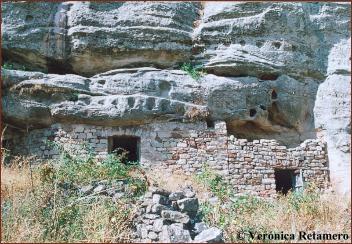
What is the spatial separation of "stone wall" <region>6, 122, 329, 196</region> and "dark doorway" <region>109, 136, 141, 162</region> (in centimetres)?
21

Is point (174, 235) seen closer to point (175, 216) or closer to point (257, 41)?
point (175, 216)

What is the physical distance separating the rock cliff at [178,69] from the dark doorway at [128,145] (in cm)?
47

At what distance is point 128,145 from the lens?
12.4 metres

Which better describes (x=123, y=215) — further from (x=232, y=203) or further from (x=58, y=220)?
(x=232, y=203)

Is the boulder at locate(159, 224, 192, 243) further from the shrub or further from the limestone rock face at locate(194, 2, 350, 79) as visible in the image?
the limestone rock face at locate(194, 2, 350, 79)

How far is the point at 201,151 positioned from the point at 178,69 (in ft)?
7.32

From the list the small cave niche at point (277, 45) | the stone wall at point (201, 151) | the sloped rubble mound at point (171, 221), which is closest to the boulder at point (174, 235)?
the sloped rubble mound at point (171, 221)

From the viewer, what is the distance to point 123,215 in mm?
7195

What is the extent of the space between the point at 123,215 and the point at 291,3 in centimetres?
782

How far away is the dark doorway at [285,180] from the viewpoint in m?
12.0

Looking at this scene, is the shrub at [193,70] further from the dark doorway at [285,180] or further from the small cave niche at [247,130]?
the dark doorway at [285,180]

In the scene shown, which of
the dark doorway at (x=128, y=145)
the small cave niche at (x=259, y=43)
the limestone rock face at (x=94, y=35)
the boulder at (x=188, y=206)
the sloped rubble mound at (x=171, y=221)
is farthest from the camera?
the small cave niche at (x=259, y=43)

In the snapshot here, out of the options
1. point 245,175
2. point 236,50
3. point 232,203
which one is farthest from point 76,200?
point 236,50

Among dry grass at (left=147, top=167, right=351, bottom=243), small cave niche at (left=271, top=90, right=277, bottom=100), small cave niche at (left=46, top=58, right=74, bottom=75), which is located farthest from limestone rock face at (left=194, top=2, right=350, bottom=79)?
dry grass at (left=147, top=167, right=351, bottom=243)
